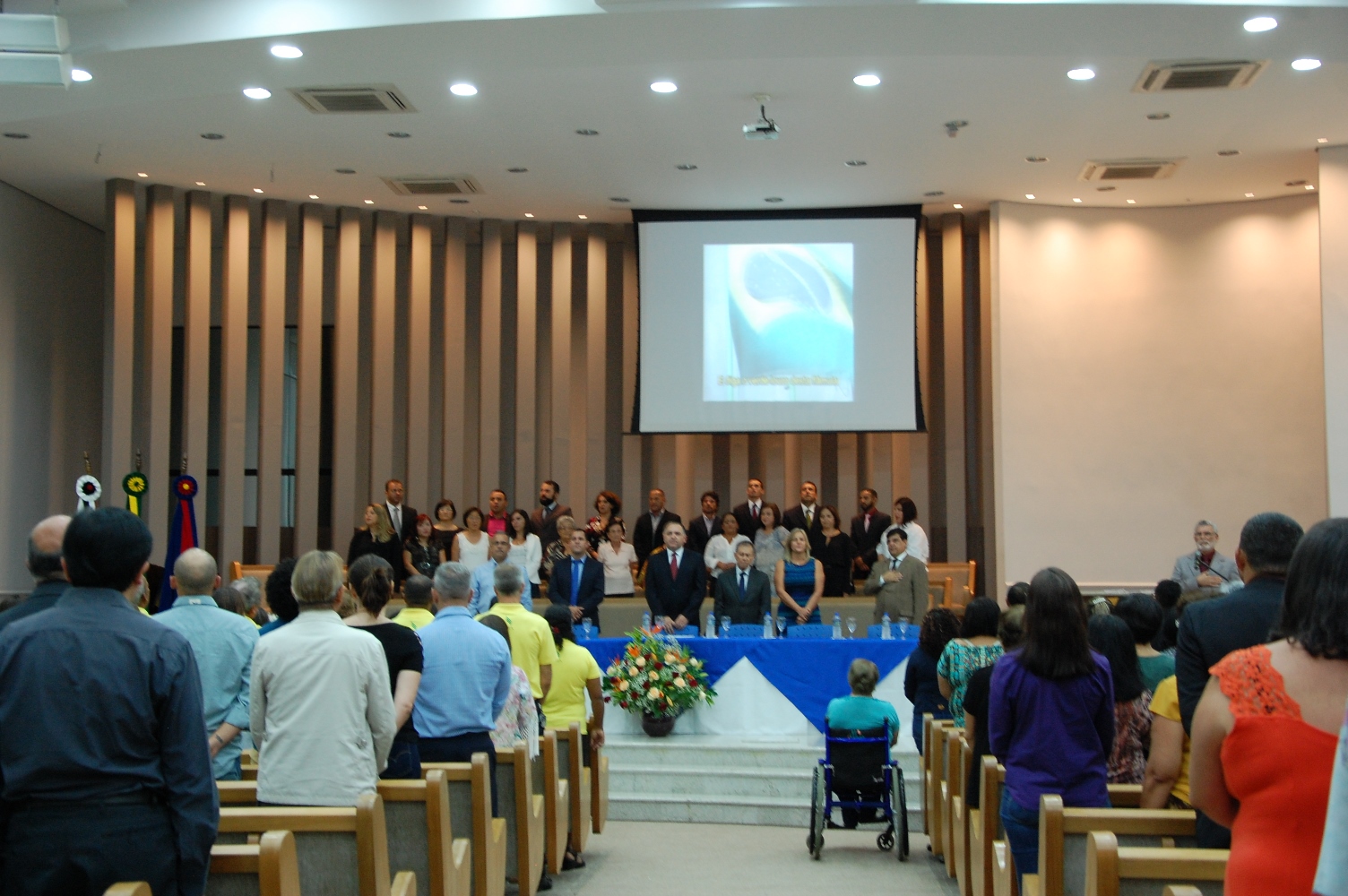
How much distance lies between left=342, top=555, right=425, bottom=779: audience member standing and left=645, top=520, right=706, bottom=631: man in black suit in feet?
16.9

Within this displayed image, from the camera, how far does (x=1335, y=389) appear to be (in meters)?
10.1

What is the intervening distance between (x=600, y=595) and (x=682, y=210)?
444 centimetres

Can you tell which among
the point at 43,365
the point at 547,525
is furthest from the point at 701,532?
the point at 43,365

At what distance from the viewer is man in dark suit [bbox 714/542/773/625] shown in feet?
30.5

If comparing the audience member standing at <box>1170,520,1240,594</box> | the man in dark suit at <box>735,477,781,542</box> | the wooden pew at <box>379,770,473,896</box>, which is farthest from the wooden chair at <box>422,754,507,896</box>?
the man in dark suit at <box>735,477,781,542</box>

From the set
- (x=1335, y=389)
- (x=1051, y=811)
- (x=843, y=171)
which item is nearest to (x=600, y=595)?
(x=843, y=171)

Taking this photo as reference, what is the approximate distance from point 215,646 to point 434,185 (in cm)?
800

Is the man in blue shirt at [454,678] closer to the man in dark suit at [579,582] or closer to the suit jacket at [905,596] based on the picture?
the man in dark suit at [579,582]

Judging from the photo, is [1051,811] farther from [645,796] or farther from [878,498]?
[878,498]

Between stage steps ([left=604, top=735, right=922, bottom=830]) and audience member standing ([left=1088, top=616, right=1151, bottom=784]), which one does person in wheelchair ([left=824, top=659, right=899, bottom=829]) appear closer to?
stage steps ([left=604, top=735, right=922, bottom=830])

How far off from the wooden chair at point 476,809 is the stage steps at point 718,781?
10.4 ft

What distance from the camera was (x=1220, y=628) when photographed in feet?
10.2

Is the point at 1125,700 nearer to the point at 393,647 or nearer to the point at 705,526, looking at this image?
the point at 393,647

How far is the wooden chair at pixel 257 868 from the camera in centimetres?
279
